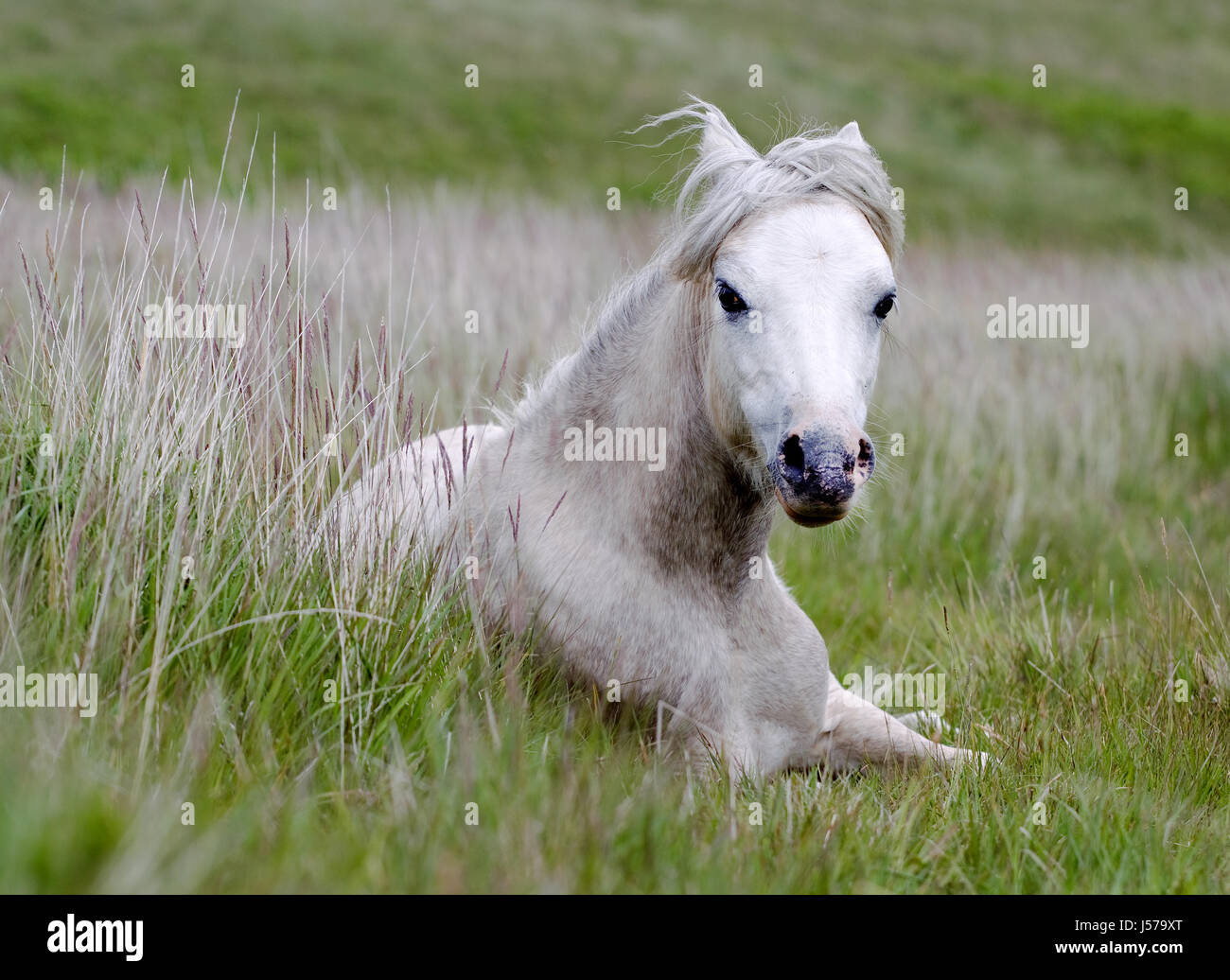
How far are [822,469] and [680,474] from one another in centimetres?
79

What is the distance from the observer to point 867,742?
4215mm

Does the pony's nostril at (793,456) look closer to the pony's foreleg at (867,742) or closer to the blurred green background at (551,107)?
the pony's foreleg at (867,742)

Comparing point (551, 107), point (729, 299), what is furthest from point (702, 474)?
point (551, 107)

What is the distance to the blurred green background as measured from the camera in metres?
21.2

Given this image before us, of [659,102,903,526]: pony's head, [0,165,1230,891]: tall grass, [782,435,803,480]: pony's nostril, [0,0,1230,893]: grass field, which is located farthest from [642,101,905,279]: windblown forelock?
[0,165,1230,891]: tall grass

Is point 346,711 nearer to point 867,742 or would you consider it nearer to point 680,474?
point 680,474

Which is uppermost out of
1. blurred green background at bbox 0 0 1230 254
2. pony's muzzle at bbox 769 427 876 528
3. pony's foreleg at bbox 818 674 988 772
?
blurred green background at bbox 0 0 1230 254

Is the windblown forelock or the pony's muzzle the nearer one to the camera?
the pony's muzzle

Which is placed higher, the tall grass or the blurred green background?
the blurred green background

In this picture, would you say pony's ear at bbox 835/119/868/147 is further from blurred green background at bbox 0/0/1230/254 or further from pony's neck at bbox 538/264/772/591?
blurred green background at bbox 0/0/1230/254

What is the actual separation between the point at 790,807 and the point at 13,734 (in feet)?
6.28

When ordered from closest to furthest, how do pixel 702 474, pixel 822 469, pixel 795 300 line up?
1. pixel 822 469
2. pixel 795 300
3. pixel 702 474

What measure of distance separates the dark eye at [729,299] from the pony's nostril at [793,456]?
530 mm

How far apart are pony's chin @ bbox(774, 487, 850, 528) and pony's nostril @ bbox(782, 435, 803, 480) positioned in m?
0.11
